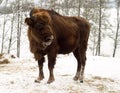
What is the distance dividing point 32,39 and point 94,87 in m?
2.45

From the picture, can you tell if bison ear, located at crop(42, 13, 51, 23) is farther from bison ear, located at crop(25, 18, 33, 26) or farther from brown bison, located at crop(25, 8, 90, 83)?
bison ear, located at crop(25, 18, 33, 26)

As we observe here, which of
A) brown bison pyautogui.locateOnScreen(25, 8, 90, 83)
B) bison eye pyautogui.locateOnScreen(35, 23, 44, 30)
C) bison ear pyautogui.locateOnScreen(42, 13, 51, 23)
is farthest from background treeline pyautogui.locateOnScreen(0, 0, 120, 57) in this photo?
bison eye pyautogui.locateOnScreen(35, 23, 44, 30)

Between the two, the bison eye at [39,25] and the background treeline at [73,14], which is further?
the background treeline at [73,14]

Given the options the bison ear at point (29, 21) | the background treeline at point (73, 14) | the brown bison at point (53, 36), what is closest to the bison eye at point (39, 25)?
the brown bison at point (53, 36)

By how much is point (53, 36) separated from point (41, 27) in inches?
22.4

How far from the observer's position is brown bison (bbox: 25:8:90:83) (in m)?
8.23

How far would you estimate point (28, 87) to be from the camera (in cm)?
868

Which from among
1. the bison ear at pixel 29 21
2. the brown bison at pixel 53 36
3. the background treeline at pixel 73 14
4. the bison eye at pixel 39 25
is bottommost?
the background treeline at pixel 73 14

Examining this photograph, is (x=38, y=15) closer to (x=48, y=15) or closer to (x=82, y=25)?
(x=48, y=15)

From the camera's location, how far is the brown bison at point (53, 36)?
823 centimetres

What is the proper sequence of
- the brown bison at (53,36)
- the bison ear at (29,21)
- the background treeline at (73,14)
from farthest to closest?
the background treeline at (73,14), the brown bison at (53,36), the bison ear at (29,21)

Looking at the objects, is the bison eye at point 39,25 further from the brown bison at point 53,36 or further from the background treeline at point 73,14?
the background treeline at point 73,14

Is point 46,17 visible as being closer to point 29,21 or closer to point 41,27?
point 41,27

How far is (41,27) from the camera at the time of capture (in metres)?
8.17
